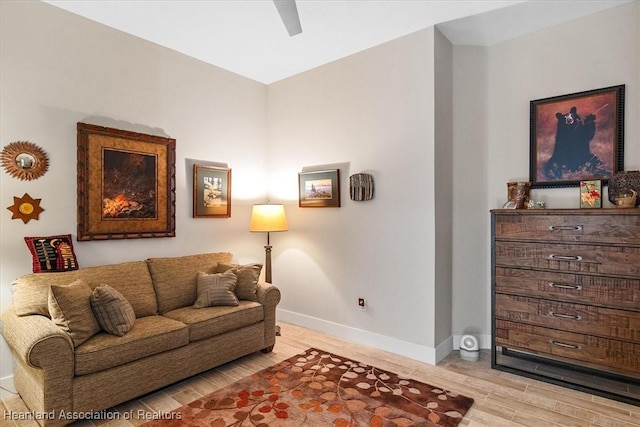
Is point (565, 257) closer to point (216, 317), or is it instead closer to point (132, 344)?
point (216, 317)

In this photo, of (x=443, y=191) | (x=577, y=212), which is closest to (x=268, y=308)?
(x=443, y=191)

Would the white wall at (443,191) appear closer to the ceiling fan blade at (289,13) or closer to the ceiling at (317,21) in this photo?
the ceiling at (317,21)

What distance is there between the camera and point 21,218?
282cm

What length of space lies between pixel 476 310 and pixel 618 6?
2868 mm

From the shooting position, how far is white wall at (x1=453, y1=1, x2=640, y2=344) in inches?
123

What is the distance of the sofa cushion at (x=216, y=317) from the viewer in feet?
9.67

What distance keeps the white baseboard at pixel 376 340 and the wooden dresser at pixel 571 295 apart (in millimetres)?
484

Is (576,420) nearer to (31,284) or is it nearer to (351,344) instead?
(351,344)

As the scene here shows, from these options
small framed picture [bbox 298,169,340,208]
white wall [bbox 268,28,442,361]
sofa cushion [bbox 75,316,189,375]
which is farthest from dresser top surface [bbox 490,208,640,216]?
sofa cushion [bbox 75,316,189,375]

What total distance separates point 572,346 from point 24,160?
4.44 m

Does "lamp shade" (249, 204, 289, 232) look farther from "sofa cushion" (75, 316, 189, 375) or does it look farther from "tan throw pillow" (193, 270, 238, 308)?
"sofa cushion" (75, 316, 189, 375)

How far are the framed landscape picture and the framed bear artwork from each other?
355cm

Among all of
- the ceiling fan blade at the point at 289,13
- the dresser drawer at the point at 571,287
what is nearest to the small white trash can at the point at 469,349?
the dresser drawer at the point at 571,287

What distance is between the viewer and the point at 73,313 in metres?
2.41
